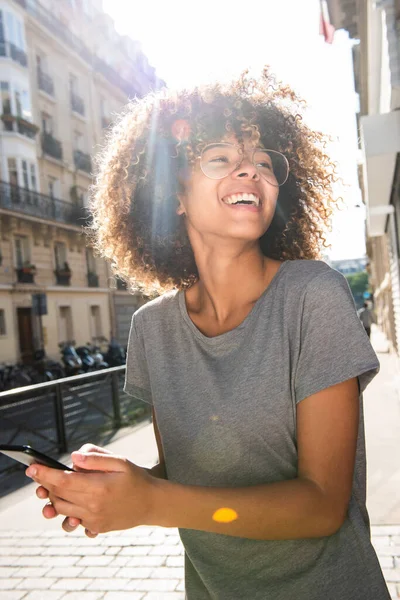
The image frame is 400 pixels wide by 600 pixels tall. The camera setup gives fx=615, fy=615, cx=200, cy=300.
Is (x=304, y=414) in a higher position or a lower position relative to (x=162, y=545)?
higher

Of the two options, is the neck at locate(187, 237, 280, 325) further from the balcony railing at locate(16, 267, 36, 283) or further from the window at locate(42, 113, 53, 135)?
the window at locate(42, 113, 53, 135)

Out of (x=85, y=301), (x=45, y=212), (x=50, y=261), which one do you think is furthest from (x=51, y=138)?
(x=85, y=301)

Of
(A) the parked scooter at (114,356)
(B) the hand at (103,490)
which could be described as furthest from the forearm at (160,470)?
(A) the parked scooter at (114,356)

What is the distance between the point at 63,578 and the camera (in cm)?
421

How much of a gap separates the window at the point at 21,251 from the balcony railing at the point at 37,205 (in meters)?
1.19

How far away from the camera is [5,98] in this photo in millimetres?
25953

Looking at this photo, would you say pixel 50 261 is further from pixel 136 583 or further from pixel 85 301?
pixel 136 583

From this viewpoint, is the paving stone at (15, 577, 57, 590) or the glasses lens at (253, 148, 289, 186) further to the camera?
the paving stone at (15, 577, 57, 590)

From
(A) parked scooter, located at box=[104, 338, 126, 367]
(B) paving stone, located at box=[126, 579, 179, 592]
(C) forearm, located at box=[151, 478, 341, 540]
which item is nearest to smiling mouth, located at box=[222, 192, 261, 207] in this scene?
(C) forearm, located at box=[151, 478, 341, 540]

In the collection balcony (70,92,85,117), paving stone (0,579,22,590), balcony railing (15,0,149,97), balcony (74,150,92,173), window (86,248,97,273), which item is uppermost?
balcony railing (15,0,149,97)

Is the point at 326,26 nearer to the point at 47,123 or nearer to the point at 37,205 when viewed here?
the point at 37,205

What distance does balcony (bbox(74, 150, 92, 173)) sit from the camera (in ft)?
105

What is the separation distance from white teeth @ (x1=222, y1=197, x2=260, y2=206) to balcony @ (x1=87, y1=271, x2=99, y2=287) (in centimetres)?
3100

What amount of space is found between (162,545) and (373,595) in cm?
361
